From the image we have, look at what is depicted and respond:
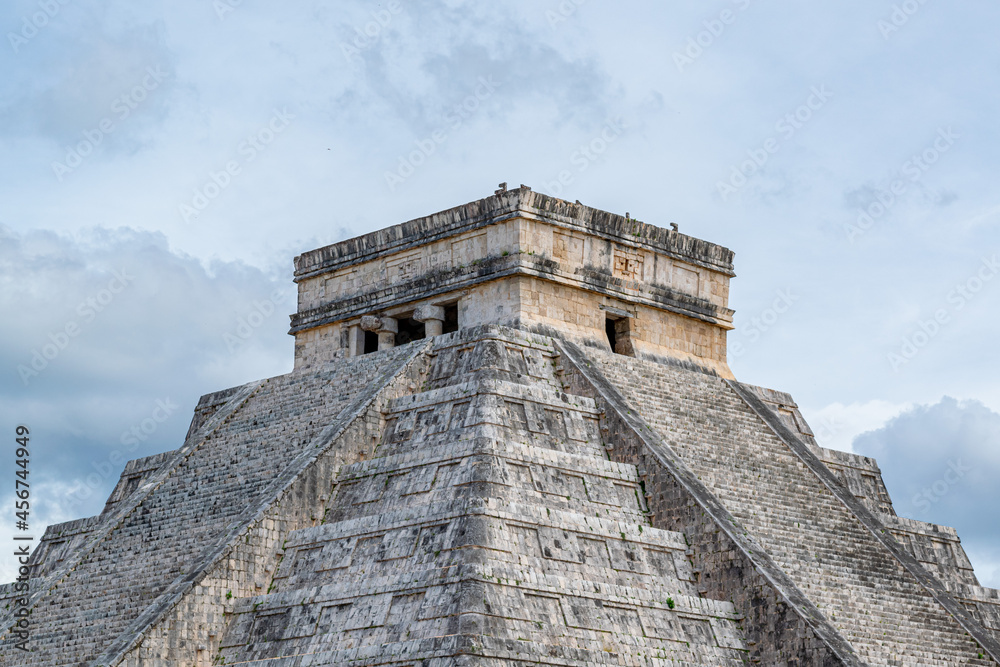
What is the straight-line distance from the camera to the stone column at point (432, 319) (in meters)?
22.0

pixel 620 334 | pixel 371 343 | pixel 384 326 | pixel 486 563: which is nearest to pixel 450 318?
pixel 384 326

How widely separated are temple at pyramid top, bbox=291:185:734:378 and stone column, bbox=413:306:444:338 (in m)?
0.02

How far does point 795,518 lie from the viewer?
1948 cm

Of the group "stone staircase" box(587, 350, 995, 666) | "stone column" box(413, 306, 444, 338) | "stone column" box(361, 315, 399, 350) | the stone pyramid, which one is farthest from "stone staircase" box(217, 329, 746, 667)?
"stone column" box(361, 315, 399, 350)

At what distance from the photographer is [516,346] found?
793 inches

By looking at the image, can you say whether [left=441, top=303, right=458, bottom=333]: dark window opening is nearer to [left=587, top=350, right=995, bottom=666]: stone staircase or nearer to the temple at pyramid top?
the temple at pyramid top

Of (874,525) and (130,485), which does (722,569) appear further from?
(130,485)

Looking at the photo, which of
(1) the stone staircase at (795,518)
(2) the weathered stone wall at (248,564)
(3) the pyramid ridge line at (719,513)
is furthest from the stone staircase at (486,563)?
(1) the stone staircase at (795,518)

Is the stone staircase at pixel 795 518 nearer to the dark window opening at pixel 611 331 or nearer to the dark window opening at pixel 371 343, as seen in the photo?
the dark window opening at pixel 611 331

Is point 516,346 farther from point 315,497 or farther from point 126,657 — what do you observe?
point 126,657

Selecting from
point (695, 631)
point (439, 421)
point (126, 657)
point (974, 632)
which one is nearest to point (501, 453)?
point (439, 421)

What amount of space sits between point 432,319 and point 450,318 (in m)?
0.36

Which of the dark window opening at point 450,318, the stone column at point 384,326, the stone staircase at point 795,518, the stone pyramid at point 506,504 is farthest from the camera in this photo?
the stone column at point 384,326

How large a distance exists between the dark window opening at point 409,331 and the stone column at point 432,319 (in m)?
1.10
